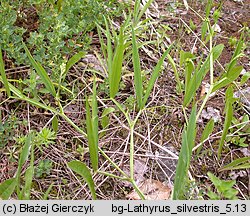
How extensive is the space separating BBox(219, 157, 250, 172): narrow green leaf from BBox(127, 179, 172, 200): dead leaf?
0.79 feet

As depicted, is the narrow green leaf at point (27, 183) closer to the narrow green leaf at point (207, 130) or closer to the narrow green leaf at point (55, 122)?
the narrow green leaf at point (55, 122)

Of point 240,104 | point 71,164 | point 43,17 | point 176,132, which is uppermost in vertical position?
point 43,17

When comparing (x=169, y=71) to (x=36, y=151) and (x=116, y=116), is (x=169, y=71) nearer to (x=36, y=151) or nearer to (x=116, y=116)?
(x=116, y=116)

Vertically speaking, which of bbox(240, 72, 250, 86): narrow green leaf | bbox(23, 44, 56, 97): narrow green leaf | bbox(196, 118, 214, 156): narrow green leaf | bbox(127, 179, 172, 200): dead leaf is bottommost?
bbox(127, 179, 172, 200): dead leaf

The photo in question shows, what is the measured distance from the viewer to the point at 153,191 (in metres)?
1.62

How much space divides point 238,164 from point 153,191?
1.21 feet

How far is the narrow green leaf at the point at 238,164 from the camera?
1611 mm

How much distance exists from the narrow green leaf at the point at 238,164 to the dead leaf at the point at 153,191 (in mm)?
240

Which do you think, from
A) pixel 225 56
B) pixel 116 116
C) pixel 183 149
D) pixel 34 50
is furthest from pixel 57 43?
pixel 225 56

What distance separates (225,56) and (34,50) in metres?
0.98

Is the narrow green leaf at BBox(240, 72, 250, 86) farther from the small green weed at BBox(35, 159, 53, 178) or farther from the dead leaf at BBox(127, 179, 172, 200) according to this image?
the small green weed at BBox(35, 159, 53, 178)

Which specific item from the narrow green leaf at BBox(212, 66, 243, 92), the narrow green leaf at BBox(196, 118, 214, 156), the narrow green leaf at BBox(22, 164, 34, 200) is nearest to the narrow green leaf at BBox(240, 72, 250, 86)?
the narrow green leaf at BBox(212, 66, 243, 92)

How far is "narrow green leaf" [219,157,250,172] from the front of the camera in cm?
161

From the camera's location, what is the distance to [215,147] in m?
1.81
